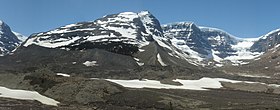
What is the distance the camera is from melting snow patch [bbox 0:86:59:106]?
6807 cm

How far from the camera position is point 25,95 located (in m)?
69.9

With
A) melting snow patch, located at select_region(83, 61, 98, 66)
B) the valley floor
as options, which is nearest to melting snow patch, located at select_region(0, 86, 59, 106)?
the valley floor

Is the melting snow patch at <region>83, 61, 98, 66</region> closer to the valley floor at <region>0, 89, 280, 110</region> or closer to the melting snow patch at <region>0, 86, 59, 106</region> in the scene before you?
the valley floor at <region>0, 89, 280, 110</region>

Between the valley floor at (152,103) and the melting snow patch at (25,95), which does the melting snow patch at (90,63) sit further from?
the melting snow patch at (25,95)

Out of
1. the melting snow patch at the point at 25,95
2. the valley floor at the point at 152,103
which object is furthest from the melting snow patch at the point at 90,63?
the melting snow patch at the point at 25,95

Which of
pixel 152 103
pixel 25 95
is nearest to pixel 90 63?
pixel 152 103

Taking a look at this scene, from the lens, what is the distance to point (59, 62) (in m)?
183

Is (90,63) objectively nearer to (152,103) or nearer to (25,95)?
(152,103)

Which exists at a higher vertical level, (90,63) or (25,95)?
(90,63)

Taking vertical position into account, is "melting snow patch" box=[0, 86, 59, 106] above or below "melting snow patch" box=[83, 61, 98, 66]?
below

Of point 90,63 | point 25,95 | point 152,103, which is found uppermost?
point 90,63

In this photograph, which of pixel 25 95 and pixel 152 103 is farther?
pixel 152 103

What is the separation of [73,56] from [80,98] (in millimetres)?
119620

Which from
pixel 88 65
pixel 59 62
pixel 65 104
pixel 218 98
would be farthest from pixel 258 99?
pixel 59 62
